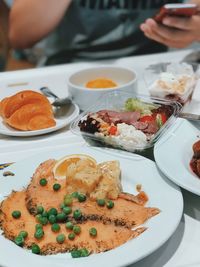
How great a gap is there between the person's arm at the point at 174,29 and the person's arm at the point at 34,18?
19.2 inches

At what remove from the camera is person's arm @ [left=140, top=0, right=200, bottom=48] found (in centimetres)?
165

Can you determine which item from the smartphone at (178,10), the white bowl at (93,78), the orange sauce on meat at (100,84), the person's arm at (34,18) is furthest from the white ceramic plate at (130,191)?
the person's arm at (34,18)

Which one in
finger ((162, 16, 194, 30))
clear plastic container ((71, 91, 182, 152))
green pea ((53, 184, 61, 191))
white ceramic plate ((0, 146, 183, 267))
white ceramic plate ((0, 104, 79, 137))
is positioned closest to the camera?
white ceramic plate ((0, 146, 183, 267))

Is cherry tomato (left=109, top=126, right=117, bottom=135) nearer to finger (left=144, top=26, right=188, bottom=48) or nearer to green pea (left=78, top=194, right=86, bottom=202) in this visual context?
green pea (left=78, top=194, right=86, bottom=202)

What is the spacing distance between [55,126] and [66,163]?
0.24m

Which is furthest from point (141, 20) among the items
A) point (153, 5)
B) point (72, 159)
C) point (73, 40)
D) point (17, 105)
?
point (72, 159)

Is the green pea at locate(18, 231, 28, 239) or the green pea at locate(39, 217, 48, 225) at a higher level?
the green pea at locate(39, 217, 48, 225)

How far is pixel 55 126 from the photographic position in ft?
4.34

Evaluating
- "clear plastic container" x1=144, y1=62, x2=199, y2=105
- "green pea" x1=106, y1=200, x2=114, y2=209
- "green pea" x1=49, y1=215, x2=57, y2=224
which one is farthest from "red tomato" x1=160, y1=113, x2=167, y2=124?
"green pea" x1=49, y1=215, x2=57, y2=224

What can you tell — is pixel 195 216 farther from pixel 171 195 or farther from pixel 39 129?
pixel 39 129

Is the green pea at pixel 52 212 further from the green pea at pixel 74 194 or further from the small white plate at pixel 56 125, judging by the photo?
the small white plate at pixel 56 125

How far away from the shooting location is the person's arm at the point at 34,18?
6.55 feet

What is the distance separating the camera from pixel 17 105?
133 cm

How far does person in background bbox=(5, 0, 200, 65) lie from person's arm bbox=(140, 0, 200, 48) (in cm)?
27
